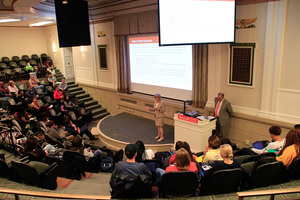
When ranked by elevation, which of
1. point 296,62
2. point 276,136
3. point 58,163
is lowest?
point 58,163

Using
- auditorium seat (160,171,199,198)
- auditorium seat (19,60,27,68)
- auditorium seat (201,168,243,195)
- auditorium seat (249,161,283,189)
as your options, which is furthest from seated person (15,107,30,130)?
auditorium seat (19,60,27,68)

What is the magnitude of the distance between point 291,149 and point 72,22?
21.8 ft

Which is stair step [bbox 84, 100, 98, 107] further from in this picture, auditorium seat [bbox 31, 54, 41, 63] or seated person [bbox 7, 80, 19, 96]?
auditorium seat [bbox 31, 54, 41, 63]

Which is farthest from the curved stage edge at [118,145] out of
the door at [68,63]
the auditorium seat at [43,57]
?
the auditorium seat at [43,57]

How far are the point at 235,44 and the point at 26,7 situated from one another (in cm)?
624

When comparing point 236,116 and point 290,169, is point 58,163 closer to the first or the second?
point 290,169

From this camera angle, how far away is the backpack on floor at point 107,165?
484 centimetres

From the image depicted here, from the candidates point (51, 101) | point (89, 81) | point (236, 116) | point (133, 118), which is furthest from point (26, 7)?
point (236, 116)

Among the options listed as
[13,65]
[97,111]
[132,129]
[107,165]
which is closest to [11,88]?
→ [97,111]

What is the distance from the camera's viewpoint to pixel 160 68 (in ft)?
27.1

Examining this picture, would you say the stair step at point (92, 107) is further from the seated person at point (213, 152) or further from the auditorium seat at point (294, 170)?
the auditorium seat at point (294, 170)

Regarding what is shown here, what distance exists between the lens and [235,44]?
6137 millimetres

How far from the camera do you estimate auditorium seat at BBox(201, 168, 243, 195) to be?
294cm

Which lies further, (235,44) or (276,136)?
(235,44)
